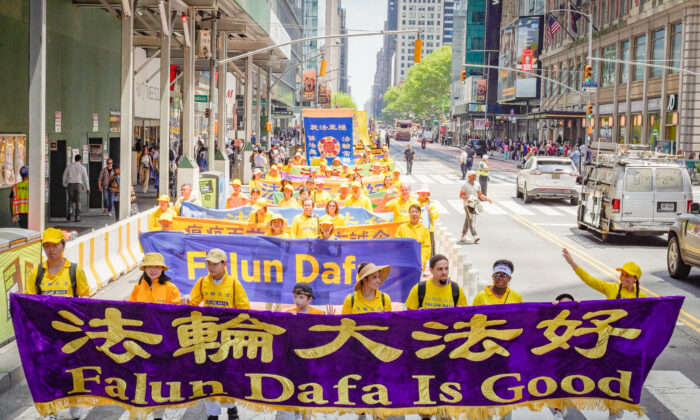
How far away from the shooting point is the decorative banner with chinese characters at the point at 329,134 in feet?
108

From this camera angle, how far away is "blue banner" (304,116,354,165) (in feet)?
109

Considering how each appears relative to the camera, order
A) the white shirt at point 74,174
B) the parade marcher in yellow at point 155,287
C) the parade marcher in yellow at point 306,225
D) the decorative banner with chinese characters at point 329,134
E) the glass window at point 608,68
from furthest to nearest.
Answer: the glass window at point 608,68, the decorative banner with chinese characters at point 329,134, the white shirt at point 74,174, the parade marcher in yellow at point 306,225, the parade marcher in yellow at point 155,287

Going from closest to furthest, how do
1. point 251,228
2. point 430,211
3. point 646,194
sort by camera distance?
1. point 251,228
2. point 430,211
3. point 646,194

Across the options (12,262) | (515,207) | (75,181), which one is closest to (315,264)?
(12,262)

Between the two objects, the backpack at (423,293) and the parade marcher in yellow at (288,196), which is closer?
the backpack at (423,293)

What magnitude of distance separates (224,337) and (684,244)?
10892mm

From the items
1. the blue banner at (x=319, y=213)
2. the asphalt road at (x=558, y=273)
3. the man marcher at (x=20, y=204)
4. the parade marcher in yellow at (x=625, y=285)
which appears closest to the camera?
the parade marcher in yellow at (x=625, y=285)

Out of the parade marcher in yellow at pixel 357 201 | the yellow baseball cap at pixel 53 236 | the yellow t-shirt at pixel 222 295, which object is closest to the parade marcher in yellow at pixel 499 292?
the yellow t-shirt at pixel 222 295

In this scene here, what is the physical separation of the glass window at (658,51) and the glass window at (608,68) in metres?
7.73

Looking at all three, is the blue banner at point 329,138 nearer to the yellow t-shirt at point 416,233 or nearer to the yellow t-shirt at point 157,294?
the yellow t-shirt at point 416,233

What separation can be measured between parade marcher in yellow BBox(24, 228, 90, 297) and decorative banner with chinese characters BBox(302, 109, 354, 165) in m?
Result: 24.8

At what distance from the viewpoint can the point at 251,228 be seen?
1391cm

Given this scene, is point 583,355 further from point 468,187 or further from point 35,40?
point 468,187

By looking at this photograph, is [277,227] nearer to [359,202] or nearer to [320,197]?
[359,202]
